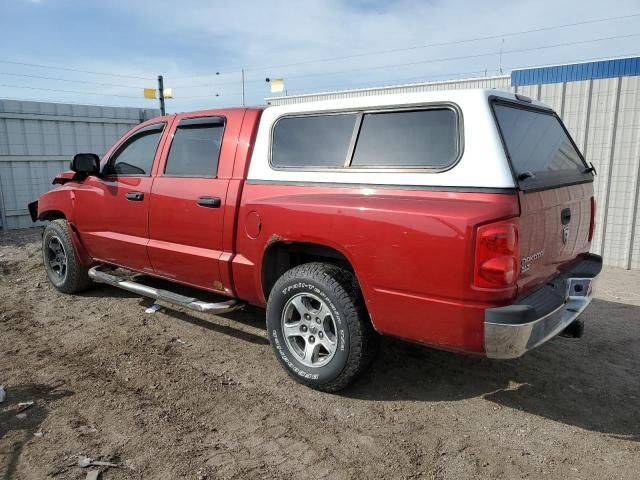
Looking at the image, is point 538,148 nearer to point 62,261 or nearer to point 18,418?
point 18,418

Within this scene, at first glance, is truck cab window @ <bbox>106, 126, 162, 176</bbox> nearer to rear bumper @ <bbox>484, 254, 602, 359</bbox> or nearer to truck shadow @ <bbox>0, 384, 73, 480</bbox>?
truck shadow @ <bbox>0, 384, 73, 480</bbox>

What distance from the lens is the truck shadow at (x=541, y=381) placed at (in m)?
3.11

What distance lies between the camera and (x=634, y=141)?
275 inches

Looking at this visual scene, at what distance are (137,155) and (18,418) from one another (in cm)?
258

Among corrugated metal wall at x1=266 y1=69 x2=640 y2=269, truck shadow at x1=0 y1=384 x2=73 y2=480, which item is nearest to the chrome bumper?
truck shadow at x1=0 y1=384 x2=73 y2=480

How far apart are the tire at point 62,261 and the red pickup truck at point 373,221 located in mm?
1222

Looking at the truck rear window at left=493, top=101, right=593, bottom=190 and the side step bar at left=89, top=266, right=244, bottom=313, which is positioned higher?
the truck rear window at left=493, top=101, right=593, bottom=190

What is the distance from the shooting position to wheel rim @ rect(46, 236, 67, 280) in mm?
5449

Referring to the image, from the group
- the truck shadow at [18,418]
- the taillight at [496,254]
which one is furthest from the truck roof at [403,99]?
the truck shadow at [18,418]

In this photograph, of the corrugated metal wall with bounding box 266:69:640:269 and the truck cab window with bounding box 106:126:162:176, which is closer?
the truck cab window with bounding box 106:126:162:176

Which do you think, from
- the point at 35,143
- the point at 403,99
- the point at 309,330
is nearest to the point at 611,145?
the point at 403,99

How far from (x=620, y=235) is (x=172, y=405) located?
22.8 ft

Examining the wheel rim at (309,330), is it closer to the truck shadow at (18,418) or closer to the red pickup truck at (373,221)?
the red pickup truck at (373,221)

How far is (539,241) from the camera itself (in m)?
2.74
